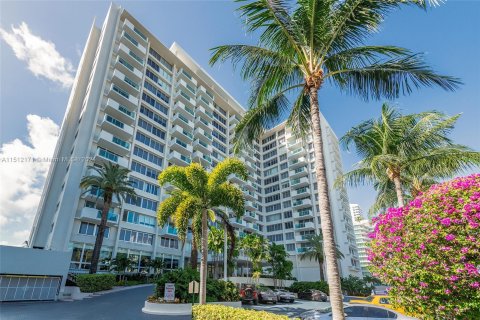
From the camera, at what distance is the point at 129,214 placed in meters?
37.3

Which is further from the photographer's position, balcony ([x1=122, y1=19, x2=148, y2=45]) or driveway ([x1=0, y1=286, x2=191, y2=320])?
balcony ([x1=122, y1=19, x2=148, y2=45])

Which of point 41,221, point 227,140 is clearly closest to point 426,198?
point 41,221

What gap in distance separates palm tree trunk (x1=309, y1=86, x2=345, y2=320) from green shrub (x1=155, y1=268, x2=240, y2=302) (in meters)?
13.8

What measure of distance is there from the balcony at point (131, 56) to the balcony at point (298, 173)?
39995 millimetres

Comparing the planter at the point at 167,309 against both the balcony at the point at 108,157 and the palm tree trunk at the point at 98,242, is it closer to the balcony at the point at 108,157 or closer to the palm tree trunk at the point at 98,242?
the palm tree trunk at the point at 98,242

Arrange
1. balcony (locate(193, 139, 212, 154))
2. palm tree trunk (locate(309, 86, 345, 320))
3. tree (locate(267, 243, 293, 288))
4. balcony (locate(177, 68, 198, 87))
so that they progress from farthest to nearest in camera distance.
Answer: balcony (locate(177, 68, 198, 87)) < balcony (locate(193, 139, 212, 154)) < tree (locate(267, 243, 293, 288)) < palm tree trunk (locate(309, 86, 345, 320))

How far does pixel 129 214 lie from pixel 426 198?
36.8m

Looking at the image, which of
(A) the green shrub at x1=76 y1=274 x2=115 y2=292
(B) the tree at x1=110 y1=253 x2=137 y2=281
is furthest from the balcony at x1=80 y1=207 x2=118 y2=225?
(A) the green shrub at x1=76 y1=274 x2=115 y2=292

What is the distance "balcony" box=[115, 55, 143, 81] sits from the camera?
4112cm

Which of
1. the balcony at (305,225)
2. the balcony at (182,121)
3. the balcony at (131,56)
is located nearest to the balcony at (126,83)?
the balcony at (131,56)

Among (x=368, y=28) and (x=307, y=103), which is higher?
(x=368, y=28)

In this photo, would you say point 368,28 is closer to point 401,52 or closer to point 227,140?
point 401,52

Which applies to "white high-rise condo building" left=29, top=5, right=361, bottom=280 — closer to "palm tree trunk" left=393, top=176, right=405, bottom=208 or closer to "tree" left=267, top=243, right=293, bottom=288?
"tree" left=267, top=243, right=293, bottom=288

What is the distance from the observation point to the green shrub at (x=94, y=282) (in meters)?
23.6
